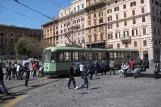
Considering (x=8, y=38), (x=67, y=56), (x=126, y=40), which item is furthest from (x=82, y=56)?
(x=8, y=38)

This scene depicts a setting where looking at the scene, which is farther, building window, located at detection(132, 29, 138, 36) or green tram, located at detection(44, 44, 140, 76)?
building window, located at detection(132, 29, 138, 36)

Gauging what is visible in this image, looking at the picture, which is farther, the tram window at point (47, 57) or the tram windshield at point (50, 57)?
the tram window at point (47, 57)

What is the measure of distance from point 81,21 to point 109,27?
1384 centimetres

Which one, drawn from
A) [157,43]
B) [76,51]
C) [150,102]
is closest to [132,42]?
[157,43]

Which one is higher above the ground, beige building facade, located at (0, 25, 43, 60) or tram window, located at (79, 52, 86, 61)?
beige building facade, located at (0, 25, 43, 60)

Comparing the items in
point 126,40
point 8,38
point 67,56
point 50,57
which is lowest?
point 50,57

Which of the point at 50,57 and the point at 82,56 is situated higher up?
the point at 82,56

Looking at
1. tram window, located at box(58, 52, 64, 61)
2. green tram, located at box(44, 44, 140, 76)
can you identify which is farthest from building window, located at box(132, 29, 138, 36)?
tram window, located at box(58, 52, 64, 61)

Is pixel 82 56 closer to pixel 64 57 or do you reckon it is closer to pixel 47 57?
pixel 64 57

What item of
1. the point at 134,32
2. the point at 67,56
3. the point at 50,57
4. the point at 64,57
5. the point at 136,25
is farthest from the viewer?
the point at 134,32

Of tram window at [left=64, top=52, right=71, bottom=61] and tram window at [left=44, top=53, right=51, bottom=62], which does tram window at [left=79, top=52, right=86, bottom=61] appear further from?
tram window at [left=44, top=53, right=51, bottom=62]

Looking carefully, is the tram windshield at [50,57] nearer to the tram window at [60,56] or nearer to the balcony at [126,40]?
the tram window at [60,56]

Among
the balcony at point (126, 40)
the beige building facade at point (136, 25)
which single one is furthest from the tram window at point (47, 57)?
the balcony at point (126, 40)

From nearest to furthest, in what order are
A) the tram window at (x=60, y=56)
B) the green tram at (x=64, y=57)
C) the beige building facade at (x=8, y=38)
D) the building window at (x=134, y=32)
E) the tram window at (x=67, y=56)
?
the green tram at (x=64, y=57) < the tram window at (x=60, y=56) < the tram window at (x=67, y=56) < the building window at (x=134, y=32) < the beige building facade at (x=8, y=38)
